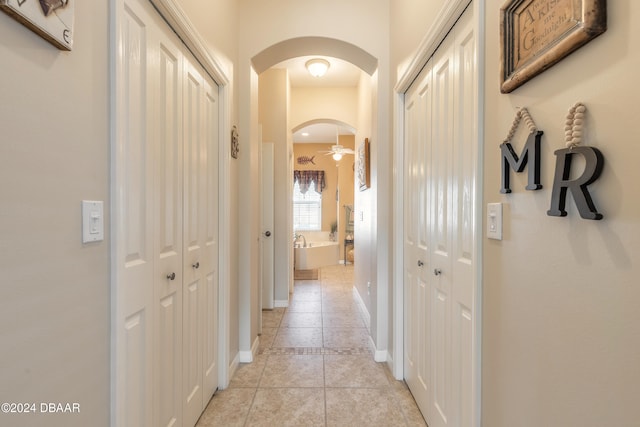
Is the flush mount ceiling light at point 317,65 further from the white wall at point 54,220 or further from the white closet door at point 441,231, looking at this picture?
the white wall at point 54,220

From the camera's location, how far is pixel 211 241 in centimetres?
196

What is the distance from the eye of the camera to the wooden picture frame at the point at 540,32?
0.64 metres

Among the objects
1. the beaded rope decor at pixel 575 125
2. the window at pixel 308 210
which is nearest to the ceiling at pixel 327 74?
the beaded rope decor at pixel 575 125

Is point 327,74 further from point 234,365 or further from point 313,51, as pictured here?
point 234,365

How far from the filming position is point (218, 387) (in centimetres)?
207

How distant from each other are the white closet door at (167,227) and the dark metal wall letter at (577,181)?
1343mm

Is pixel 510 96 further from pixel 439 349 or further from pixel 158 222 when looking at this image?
pixel 158 222

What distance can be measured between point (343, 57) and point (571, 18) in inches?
87.8

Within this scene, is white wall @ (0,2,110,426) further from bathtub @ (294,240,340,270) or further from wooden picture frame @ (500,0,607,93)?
bathtub @ (294,240,340,270)

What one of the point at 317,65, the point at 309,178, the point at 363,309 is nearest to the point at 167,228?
the point at 363,309

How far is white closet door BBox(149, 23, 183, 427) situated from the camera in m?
1.31

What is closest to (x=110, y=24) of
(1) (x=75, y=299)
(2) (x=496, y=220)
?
(1) (x=75, y=299)

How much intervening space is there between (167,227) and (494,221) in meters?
1.31

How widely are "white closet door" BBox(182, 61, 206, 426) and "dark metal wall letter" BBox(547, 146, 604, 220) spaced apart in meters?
1.49
